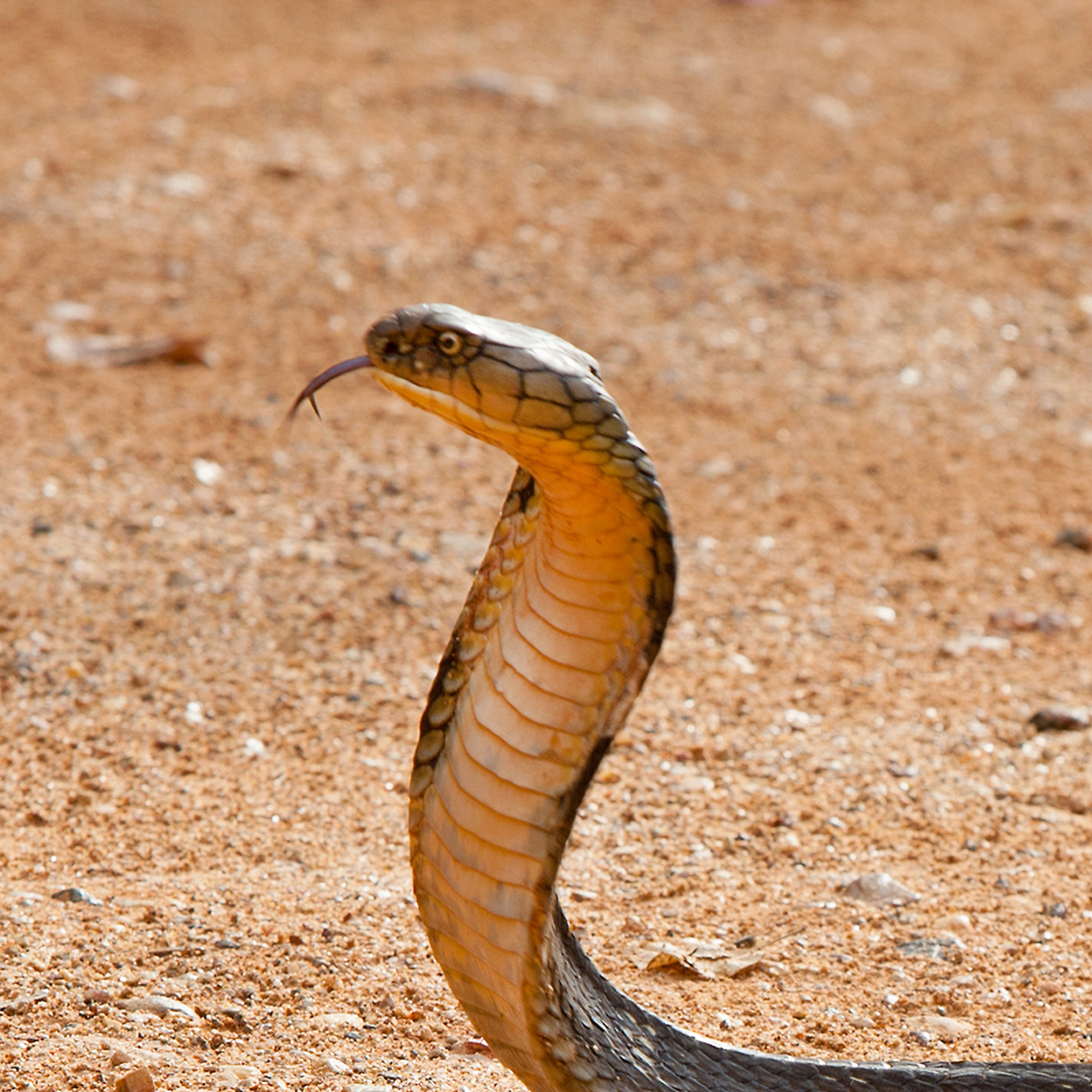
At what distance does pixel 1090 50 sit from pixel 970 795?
768cm

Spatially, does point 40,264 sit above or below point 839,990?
below

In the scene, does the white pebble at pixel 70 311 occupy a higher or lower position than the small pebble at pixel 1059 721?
lower

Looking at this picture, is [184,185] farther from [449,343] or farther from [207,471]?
[449,343]

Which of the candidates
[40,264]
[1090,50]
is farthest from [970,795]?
[1090,50]

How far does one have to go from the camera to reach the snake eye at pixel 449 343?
2.12 metres

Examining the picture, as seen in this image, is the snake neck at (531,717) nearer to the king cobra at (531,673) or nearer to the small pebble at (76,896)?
the king cobra at (531,673)

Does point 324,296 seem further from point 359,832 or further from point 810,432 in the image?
point 359,832

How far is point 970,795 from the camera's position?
3945mm

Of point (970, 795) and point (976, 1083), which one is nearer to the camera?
point (976, 1083)

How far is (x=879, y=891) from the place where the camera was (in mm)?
3562

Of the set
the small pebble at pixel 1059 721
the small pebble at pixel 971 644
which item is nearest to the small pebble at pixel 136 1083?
the small pebble at pixel 1059 721

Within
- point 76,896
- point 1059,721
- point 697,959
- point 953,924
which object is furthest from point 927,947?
point 76,896

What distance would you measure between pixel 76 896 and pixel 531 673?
1.56m

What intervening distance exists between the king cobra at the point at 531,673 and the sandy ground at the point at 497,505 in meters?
0.57
